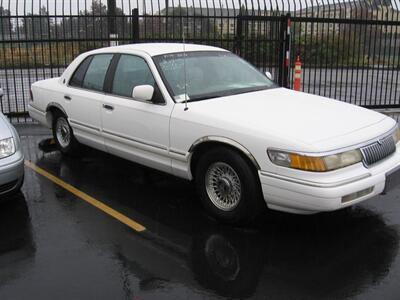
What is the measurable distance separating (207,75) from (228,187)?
1508mm

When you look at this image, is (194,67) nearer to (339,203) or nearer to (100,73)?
(100,73)

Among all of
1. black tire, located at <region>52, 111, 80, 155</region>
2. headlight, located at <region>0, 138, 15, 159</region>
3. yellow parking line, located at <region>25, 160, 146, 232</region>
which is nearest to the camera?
yellow parking line, located at <region>25, 160, 146, 232</region>

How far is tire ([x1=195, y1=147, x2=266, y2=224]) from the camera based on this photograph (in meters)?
4.45

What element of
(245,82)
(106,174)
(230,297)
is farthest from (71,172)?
(230,297)

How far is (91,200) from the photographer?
5535 millimetres

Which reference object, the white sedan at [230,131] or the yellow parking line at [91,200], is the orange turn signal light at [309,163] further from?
the yellow parking line at [91,200]

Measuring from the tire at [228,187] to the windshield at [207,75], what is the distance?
81cm

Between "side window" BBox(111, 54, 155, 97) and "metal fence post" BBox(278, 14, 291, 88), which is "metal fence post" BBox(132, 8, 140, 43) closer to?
"metal fence post" BBox(278, 14, 291, 88)

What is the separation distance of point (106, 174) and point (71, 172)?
1.60ft

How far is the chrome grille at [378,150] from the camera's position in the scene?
4367 mm

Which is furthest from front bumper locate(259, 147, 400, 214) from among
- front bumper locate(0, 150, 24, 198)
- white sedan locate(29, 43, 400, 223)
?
front bumper locate(0, 150, 24, 198)

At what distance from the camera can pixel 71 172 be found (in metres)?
6.62

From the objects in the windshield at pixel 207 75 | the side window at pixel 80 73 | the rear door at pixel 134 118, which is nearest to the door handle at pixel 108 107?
the rear door at pixel 134 118

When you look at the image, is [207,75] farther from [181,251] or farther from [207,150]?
[181,251]
